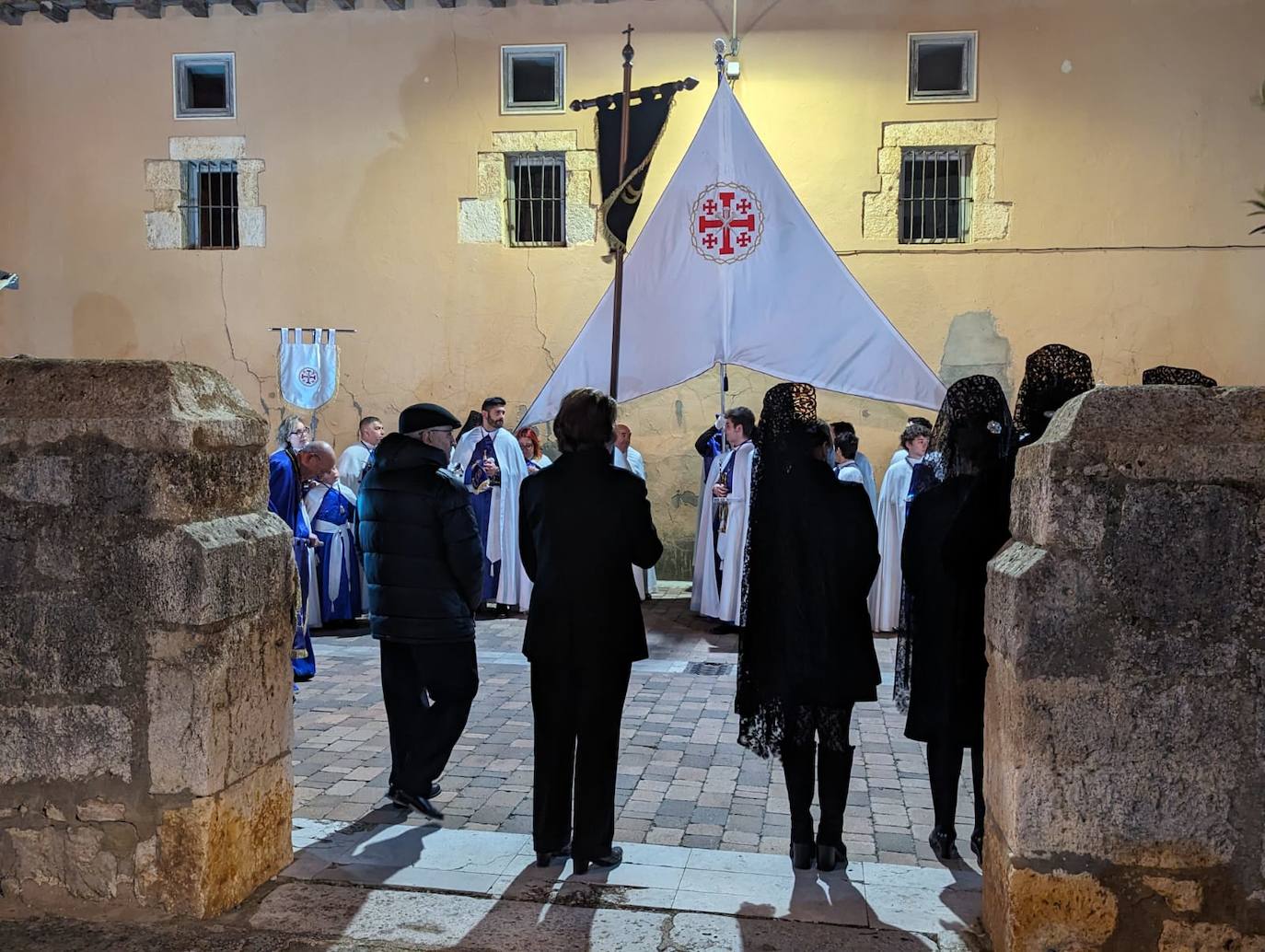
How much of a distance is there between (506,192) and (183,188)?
3998 mm

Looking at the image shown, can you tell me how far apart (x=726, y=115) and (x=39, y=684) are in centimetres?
534

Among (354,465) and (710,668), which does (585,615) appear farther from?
(354,465)

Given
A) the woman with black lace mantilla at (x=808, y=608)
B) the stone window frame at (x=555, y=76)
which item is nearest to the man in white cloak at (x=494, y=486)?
the stone window frame at (x=555, y=76)

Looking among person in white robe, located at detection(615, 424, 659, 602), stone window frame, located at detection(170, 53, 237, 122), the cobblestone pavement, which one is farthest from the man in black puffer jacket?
stone window frame, located at detection(170, 53, 237, 122)

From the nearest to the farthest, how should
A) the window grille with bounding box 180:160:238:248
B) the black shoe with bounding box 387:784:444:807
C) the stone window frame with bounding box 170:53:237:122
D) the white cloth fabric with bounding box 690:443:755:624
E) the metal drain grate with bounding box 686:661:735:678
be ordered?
the black shoe with bounding box 387:784:444:807 < the metal drain grate with bounding box 686:661:735:678 < the white cloth fabric with bounding box 690:443:755:624 < the stone window frame with bounding box 170:53:237:122 < the window grille with bounding box 180:160:238:248

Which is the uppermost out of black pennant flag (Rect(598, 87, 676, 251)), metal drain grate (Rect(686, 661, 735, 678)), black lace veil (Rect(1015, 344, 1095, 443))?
black pennant flag (Rect(598, 87, 676, 251))

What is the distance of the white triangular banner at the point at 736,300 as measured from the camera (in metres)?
6.36

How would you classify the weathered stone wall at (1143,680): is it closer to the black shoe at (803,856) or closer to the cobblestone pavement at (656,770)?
the black shoe at (803,856)

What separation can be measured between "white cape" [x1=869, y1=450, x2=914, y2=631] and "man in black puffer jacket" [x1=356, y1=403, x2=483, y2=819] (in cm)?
508

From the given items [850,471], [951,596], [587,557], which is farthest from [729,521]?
[587,557]

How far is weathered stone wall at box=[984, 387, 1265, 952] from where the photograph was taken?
2607 millimetres

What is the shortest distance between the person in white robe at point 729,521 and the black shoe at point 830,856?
440 centimetres

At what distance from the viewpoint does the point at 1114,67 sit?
11.5 meters

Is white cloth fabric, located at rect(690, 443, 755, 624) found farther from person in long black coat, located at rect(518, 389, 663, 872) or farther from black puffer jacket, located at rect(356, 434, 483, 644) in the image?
person in long black coat, located at rect(518, 389, 663, 872)
